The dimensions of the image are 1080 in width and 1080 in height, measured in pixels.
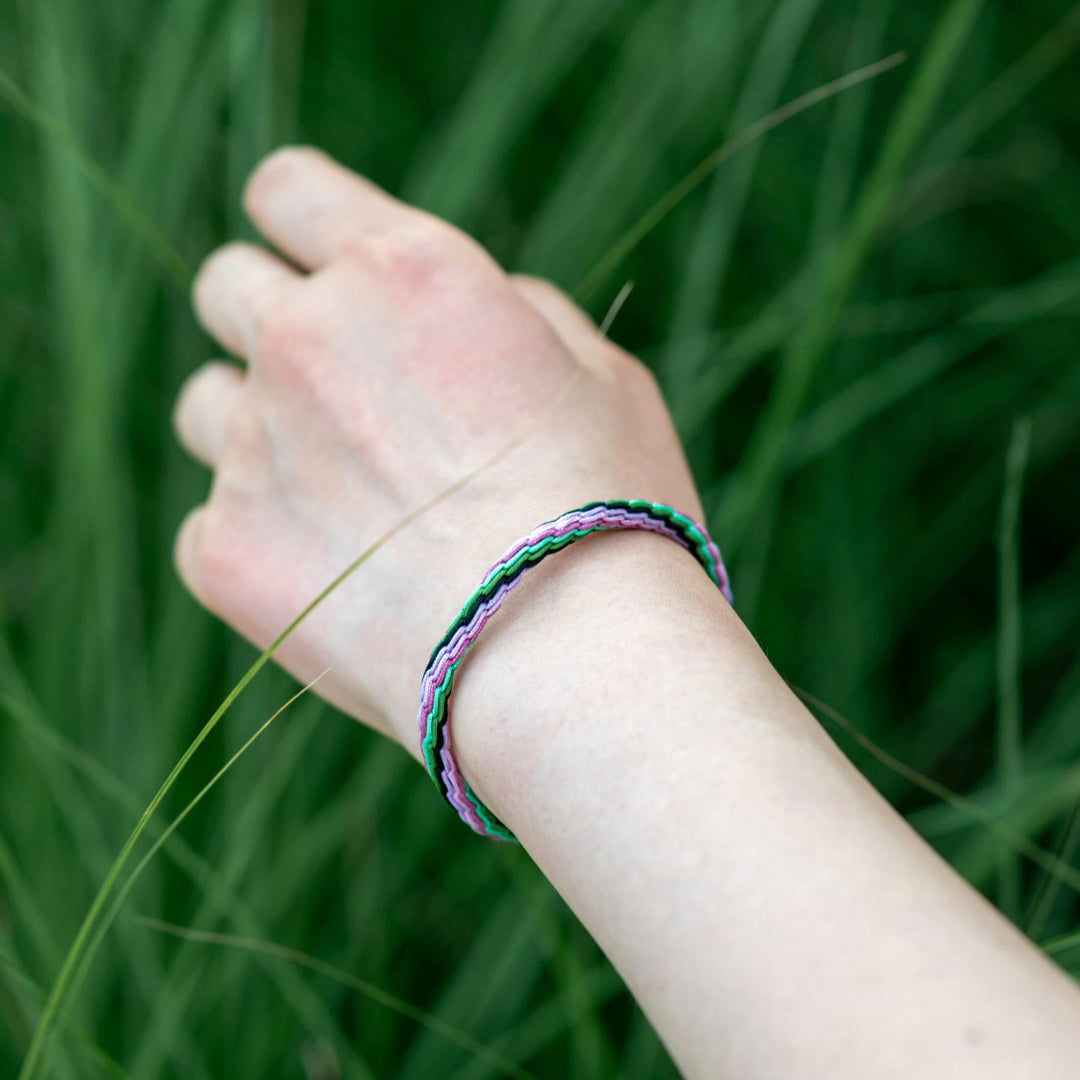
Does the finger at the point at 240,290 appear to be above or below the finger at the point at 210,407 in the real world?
above

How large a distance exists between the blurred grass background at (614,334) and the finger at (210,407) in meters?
0.04

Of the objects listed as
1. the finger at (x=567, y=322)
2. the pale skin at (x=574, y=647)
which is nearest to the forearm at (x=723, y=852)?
the pale skin at (x=574, y=647)

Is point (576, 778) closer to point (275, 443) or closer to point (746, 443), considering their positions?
point (275, 443)

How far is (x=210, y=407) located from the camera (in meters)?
0.43

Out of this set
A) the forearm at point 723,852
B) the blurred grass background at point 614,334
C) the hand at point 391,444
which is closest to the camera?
the forearm at point 723,852

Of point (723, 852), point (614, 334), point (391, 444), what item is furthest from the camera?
point (614, 334)

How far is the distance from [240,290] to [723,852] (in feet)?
1.01

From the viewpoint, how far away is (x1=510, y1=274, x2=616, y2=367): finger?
0.39 meters

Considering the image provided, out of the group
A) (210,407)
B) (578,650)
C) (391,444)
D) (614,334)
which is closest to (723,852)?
(578,650)

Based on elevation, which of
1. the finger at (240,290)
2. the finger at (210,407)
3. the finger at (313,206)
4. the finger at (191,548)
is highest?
the finger at (313,206)

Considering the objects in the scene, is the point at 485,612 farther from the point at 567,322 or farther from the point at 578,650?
the point at 567,322

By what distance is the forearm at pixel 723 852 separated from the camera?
18 cm

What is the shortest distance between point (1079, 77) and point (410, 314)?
1.67 ft

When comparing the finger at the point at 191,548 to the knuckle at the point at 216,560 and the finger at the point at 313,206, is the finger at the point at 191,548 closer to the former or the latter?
the knuckle at the point at 216,560
